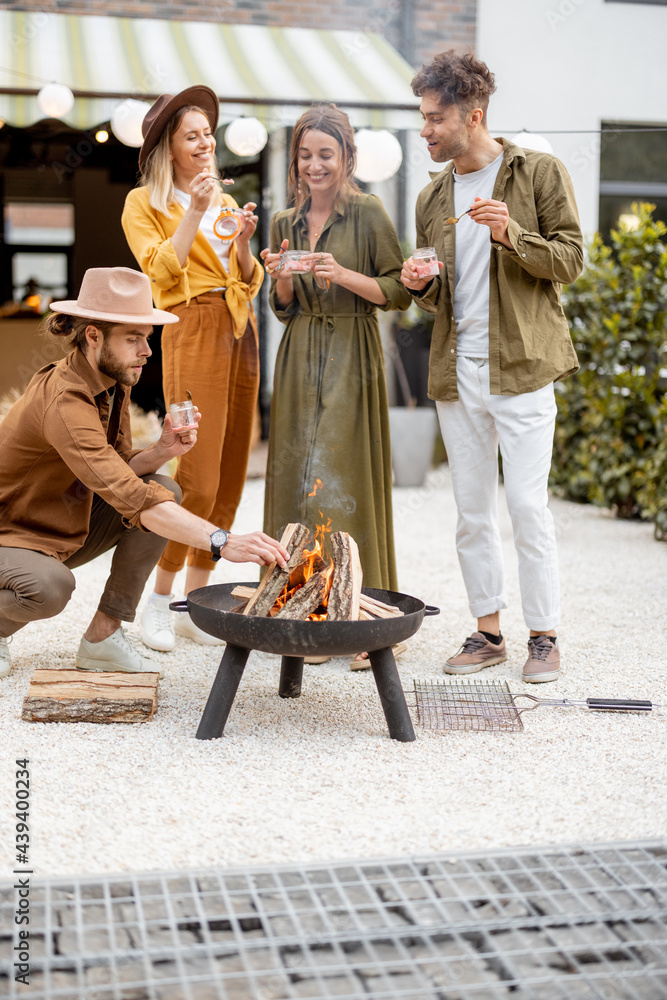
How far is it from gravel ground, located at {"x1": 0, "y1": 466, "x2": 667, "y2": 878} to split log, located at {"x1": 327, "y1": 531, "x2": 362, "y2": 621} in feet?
1.30

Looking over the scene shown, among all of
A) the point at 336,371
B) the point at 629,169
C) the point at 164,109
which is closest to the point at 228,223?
the point at 164,109

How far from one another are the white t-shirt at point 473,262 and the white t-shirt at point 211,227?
941 mm

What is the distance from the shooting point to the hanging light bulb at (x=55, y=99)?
6.27 m

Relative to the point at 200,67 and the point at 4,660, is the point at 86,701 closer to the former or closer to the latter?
the point at 4,660

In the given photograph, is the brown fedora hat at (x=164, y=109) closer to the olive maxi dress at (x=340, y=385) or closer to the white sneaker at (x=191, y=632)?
the olive maxi dress at (x=340, y=385)

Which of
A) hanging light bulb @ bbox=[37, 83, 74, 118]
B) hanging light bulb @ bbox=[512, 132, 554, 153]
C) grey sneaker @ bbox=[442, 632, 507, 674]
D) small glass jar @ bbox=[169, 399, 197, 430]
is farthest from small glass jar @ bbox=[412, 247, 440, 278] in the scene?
hanging light bulb @ bbox=[37, 83, 74, 118]

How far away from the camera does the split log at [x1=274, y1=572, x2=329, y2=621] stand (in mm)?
3012

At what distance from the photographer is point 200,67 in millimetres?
7738

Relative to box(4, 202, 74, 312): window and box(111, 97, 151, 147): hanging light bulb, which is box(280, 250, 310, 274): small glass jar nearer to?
box(111, 97, 151, 147): hanging light bulb

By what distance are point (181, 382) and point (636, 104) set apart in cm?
693

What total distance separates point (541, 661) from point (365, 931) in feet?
6.15

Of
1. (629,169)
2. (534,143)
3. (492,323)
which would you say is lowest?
(492,323)

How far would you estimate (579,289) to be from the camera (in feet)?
24.2

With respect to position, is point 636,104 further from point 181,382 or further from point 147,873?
point 147,873
